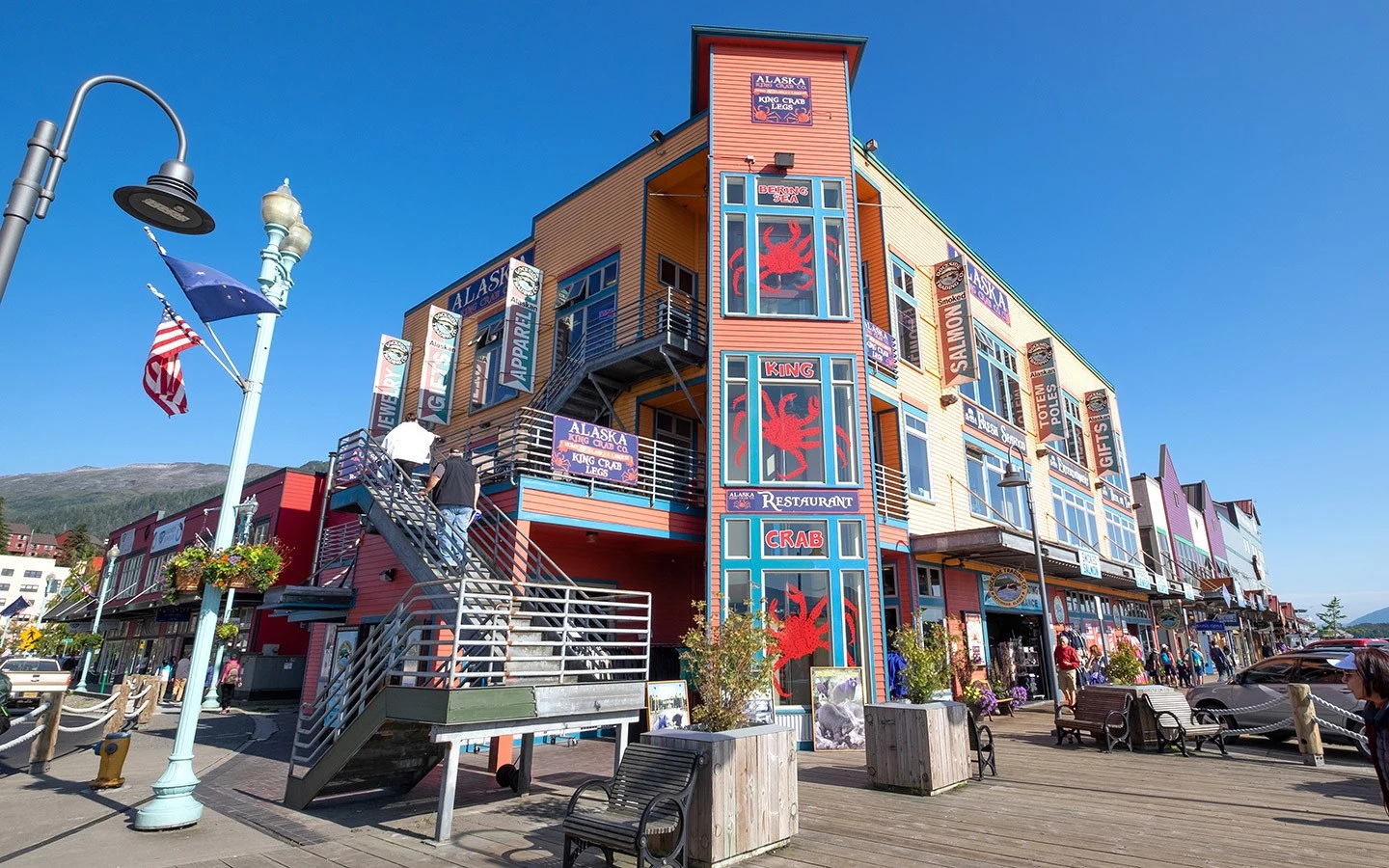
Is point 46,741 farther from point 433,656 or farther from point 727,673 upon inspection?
point 727,673

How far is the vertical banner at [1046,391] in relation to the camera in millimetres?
26828

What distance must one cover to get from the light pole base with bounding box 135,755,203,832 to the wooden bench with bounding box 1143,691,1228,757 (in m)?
14.2

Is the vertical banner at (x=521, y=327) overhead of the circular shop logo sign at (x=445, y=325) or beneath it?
beneath

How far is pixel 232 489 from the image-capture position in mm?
8938

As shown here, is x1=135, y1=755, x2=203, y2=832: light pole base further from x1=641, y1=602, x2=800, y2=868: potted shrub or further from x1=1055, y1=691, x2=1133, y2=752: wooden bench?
x1=1055, y1=691, x2=1133, y2=752: wooden bench

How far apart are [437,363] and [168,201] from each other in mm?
18860

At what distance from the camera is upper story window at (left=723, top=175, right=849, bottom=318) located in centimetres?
1641

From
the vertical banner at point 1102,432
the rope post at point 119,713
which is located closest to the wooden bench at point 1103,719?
the rope post at point 119,713

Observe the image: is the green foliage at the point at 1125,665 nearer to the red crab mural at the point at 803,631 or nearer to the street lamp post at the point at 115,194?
the red crab mural at the point at 803,631

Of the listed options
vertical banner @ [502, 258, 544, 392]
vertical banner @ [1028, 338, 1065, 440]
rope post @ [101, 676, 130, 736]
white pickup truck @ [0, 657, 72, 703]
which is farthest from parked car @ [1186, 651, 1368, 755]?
rope post @ [101, 676, 130, 736]

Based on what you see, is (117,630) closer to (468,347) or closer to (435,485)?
(468,347)

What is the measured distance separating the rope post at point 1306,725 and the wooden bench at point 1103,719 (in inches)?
89.4

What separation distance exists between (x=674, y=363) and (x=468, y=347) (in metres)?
11.4

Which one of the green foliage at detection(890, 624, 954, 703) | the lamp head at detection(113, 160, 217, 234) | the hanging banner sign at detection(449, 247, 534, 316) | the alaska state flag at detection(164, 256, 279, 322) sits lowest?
the green foliage at detection(890, 624, 954, 703)
